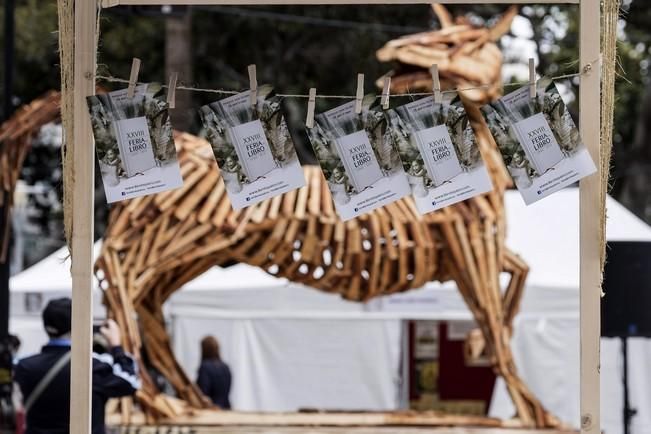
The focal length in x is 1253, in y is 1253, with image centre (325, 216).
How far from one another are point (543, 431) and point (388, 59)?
2.63m

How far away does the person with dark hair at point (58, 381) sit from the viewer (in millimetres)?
5336

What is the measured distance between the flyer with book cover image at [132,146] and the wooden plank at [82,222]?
5cm

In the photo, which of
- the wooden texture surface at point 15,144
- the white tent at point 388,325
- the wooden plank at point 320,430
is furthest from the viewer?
the white tent at point 388,325

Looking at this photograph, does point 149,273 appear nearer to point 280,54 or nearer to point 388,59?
point 388,59

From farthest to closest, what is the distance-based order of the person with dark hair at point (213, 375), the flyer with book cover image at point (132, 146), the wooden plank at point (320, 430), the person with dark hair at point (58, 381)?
the person with dark hair at point (213, 375)
the wooden plank at point (320, 430)
the person with dark hair at point (58, 381)
the flyer with book cover image at point (132, 146)

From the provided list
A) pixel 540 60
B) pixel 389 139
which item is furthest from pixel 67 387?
pixel 540 60

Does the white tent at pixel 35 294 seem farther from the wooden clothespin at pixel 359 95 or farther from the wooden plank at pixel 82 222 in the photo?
the wooden clothespin at pixel 359 95

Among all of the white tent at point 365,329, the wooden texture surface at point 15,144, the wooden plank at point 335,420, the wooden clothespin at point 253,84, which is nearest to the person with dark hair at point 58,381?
the wooden clothespin at point 253,84

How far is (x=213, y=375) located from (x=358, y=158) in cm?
715

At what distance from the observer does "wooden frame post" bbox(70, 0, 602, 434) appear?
3.57 meters

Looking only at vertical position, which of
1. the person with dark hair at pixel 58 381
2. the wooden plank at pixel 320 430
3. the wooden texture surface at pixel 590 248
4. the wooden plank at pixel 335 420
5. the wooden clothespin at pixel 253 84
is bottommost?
the wooden plank at pixel 320 430

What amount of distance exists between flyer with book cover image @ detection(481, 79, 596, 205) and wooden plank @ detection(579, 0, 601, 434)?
0.15ft

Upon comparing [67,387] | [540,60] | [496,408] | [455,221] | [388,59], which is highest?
[540,60]

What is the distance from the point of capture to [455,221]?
8.39 m
